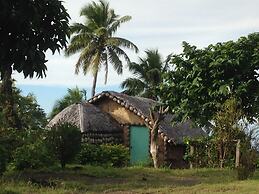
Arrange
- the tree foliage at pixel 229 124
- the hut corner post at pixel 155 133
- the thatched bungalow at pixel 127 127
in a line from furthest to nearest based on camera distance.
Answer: the thatched bungalow at pixel 127 127 → the hut corner post at pixel 155 133 → the tree foliage at pixel 229 124

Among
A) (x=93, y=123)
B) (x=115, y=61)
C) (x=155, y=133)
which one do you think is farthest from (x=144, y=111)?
(x=115, y=61)

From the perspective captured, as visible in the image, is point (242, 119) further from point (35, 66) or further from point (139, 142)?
point (139, 142)

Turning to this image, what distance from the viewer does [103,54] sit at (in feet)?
117

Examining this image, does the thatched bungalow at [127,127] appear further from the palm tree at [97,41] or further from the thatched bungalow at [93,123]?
the palm tree at [97,41]

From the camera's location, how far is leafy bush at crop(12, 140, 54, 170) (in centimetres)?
1357

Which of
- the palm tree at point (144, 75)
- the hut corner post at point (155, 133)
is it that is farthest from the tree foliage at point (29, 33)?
the palm tree at point (144, 75)

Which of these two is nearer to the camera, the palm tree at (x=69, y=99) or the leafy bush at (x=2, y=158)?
the leafy bush at (x=2, y=158)

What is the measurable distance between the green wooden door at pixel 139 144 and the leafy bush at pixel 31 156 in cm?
1212

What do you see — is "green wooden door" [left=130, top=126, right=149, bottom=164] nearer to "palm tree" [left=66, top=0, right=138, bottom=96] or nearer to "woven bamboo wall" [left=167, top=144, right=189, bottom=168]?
"woven bamboo wall" [left=167, top=144, right=189, bottom=168]

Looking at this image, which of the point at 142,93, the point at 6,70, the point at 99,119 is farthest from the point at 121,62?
the point at 6,70

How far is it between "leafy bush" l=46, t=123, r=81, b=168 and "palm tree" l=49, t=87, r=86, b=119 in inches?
993

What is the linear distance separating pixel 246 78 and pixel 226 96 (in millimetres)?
1119

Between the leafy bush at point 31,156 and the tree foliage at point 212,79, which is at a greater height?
the tree foliage at point 212,79

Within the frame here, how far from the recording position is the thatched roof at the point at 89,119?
81.0 ft
